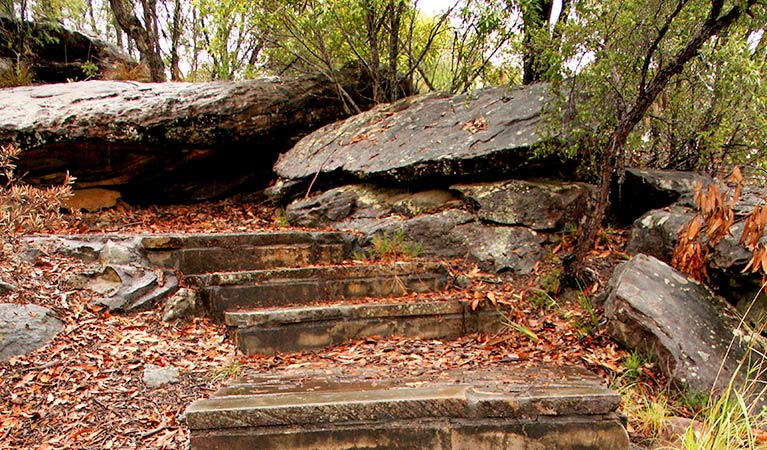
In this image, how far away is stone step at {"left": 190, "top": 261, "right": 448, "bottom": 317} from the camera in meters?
3.98

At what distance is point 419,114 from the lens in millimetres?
6055

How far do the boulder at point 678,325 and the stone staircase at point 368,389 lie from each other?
508mm

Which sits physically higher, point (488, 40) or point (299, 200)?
point (488, 40)

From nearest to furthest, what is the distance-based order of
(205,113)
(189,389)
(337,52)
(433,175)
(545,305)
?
(189,389)
(545,305)
(433,175)
(205,113)
(337,52)

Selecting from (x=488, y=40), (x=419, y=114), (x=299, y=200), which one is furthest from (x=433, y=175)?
(x=488, y=40)

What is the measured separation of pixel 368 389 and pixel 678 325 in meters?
1.96

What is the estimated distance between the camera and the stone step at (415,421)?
2299 millimetres

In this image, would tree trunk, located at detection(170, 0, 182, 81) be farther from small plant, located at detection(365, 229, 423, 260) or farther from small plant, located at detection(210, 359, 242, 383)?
small plant, located at detection(210, 359, 242, 383)

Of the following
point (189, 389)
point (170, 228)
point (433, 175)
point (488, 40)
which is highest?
point (488, 40)

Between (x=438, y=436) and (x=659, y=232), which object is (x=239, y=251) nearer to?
(x=438, y=436)

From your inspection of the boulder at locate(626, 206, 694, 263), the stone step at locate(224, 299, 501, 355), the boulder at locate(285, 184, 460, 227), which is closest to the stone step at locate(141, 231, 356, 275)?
the boulder at locate(285, 184, 460, 227)

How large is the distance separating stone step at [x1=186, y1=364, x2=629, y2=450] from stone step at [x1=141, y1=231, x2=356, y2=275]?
7.25 feet

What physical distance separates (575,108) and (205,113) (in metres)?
4.34

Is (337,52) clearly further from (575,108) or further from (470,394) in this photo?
(470,394)
